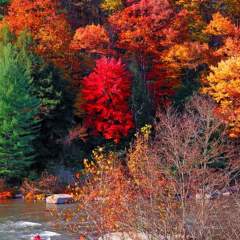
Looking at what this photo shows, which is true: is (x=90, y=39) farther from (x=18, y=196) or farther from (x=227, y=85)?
(x=18, y=196)

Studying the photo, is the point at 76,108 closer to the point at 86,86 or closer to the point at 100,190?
the point at 86,86

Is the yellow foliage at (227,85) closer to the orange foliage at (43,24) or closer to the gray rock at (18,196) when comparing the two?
the orange foliage at (43,24)

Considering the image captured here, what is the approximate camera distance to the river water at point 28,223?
806 inches

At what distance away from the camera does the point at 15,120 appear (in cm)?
3503

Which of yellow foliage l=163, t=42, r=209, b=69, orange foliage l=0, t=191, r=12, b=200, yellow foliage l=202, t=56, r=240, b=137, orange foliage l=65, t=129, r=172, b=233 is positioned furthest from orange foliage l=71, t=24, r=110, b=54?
orange foliage l=65, t=129, r=172, b=233

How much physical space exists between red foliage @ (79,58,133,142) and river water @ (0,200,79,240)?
8.44 metres

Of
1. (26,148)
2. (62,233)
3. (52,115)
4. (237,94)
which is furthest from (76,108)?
(62,233)

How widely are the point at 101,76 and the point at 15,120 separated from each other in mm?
5628

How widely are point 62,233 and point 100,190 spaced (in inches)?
373

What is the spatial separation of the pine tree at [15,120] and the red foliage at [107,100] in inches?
128

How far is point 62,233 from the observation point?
20719 millimetres

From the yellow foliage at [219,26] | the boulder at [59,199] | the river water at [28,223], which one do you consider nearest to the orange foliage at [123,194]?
the river water at [28,223]

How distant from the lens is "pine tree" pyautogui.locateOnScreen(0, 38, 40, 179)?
3509 centimetres

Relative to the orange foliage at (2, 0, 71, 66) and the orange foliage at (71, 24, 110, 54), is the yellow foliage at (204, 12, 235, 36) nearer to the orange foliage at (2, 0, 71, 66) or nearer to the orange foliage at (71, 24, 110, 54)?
the orange foliage at (71, 24, 110, 54)
